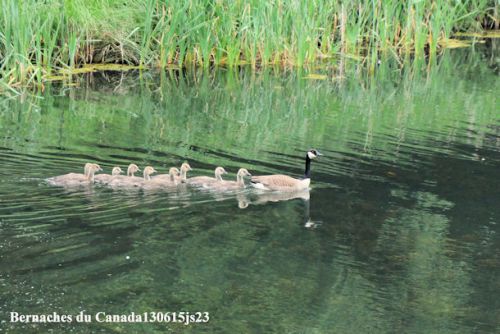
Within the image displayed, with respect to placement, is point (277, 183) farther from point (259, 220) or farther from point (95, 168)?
point (95, 168)

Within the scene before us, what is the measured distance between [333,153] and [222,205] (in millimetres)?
3392

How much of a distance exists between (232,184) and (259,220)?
1180mm

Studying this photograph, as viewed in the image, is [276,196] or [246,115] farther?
[246,115]

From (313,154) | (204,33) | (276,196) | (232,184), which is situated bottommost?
(276,196)

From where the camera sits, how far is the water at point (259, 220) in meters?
8.84

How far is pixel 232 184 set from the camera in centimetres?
1238

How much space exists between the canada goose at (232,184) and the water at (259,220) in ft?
0.69

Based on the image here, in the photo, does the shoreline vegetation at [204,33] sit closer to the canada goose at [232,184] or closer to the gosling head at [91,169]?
the gosling head at [91,169]

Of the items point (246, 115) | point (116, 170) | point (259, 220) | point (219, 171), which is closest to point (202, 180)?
point (219, 171)

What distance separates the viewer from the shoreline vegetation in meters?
19.4

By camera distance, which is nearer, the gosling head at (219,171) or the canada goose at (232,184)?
the canada goose at (232,184)

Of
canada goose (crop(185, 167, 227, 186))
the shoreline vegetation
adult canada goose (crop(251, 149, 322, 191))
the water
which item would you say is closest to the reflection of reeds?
the water

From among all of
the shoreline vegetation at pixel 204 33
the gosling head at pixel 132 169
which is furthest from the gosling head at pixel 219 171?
the shoreline vegetation at pixel 204 33

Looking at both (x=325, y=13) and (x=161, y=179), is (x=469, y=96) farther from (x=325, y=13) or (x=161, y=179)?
(x=161, y=179)
